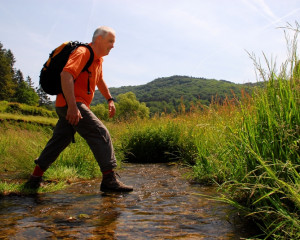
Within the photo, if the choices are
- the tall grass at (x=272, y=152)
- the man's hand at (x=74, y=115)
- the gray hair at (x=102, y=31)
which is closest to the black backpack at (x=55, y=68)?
the gray hair at (x=102, y=31)

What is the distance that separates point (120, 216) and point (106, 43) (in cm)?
227

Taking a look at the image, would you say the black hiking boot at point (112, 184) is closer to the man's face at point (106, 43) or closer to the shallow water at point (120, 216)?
the shallow water at point (120, 216)

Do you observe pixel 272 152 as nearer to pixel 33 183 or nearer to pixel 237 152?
pixel 237 152

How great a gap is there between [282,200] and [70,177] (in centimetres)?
356

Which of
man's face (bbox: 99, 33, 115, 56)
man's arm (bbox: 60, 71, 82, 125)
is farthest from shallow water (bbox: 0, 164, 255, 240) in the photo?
man's face (bbox: 99, 33, 115, 56)

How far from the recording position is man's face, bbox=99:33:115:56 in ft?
12.9

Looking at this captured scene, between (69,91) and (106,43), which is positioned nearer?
(69,91)

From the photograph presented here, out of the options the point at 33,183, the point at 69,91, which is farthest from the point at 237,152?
the point at 33,183

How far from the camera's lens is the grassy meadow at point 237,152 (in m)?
2.14

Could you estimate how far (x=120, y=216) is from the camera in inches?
114

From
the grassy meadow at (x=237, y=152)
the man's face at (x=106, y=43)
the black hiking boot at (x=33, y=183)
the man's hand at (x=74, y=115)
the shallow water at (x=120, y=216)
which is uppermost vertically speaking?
the man's face at (x=106, y=43)

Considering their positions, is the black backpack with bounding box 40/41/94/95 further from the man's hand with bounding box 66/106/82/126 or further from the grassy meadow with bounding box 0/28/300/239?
the grassy meadow with bounding box 0/28/300/239

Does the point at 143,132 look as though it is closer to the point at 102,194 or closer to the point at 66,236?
the point at 102,194

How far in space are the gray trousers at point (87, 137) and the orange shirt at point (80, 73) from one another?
0.13 m
